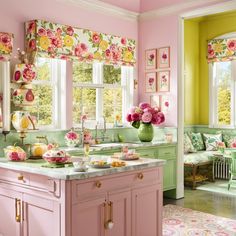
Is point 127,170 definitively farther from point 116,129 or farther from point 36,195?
point 116,129

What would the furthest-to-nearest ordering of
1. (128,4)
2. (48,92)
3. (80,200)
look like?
(128,4) < (48,92) < (80,200)

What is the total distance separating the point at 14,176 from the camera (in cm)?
363

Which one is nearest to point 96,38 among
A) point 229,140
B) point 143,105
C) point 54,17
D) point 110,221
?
point 54,17

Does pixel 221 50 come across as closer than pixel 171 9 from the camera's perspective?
No

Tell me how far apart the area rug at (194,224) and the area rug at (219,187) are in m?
1.50

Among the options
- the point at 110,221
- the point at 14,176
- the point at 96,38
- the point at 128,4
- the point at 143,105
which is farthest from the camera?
the point at 128,4

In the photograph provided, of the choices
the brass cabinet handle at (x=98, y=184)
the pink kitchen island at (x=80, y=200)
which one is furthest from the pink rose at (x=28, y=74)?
the brass cabinet handle at (x=98, y=184)

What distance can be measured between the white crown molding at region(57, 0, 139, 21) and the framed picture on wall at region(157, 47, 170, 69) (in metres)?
0.74

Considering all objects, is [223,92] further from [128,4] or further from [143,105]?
[128,4]

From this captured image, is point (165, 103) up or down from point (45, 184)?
up

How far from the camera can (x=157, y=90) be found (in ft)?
21.5

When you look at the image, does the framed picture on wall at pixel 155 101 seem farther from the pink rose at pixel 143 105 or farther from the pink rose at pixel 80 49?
the pink rose at pixel 80 49

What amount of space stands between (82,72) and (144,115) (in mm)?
1162

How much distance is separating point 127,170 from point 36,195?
816 mm
